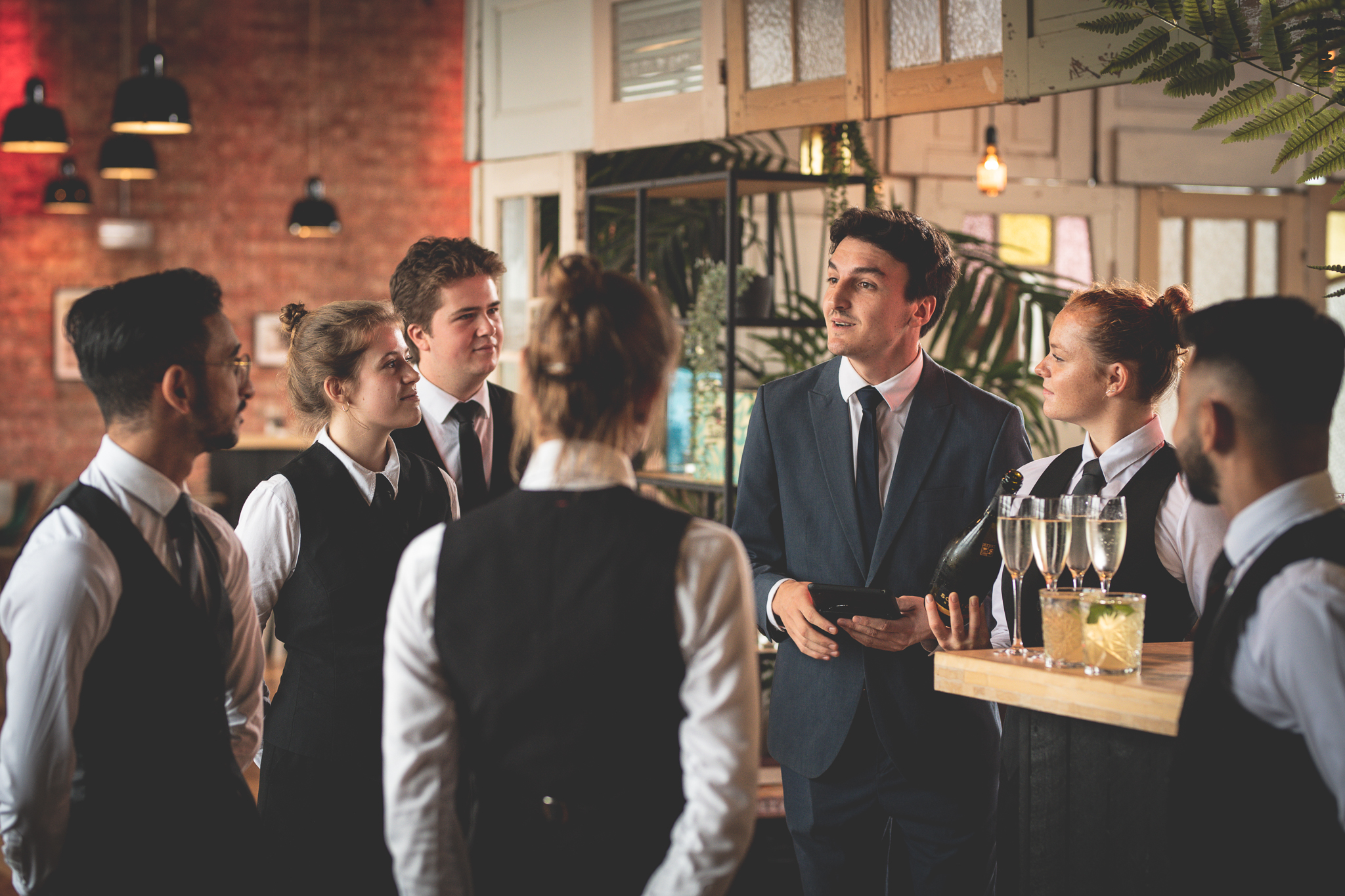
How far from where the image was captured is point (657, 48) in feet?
13.3

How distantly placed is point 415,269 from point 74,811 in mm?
1348

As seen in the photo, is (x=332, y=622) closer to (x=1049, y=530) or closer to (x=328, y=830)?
(x=328, y=830)

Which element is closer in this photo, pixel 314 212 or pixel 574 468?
pixel 574 468

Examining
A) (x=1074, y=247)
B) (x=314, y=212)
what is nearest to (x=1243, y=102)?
(x=1074, y=247)

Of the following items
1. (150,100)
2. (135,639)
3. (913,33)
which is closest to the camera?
(135,639)

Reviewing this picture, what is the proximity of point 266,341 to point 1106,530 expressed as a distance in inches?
319

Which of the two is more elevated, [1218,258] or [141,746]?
[1218,258]

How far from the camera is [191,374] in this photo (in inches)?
64.6

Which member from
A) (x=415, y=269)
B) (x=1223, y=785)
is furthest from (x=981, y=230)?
(x=1223, y=785)

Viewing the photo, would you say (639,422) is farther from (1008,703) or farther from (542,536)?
(1008,703)

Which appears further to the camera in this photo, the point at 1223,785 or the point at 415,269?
the point at 415,269

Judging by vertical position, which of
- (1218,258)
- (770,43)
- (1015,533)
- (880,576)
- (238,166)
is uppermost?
(238,166)

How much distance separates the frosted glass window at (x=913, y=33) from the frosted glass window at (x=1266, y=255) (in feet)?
13.1

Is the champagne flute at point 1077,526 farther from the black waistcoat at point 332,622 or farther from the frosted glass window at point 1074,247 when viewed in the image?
the frosted glass window at point 1074,247
